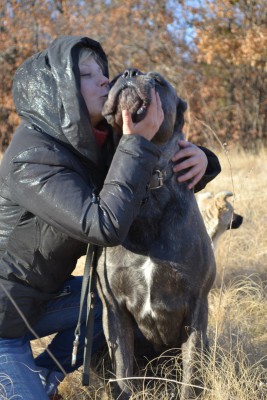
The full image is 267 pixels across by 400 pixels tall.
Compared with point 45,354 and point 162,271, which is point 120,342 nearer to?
point 162,271

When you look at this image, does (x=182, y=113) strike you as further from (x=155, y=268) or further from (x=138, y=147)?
(x=155, y=268)

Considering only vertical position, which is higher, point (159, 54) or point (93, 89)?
point (93, 89)

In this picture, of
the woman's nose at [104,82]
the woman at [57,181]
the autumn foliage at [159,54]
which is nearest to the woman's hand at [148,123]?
the woman at [57,181]

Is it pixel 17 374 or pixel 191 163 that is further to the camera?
pixel 191 163

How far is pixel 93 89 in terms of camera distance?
309 centimetres

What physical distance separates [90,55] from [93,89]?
0.20 meters

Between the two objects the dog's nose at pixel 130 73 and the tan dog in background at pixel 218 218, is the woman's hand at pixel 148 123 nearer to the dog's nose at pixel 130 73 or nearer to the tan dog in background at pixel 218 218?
the dog's nose at pixel 130 73

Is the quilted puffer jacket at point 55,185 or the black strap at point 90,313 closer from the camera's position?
the quilted puffer jacket at point 55,185

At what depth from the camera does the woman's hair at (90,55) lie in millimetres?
3105

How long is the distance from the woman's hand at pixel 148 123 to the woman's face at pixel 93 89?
1.10 ft

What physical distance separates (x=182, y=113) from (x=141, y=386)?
1386 millimetres

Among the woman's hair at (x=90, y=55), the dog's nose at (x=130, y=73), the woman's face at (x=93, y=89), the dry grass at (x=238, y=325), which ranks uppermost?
the woman's hair at (x=90, y=55)

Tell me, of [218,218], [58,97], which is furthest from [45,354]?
[218,218]

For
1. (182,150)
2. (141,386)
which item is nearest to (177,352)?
(141,386)
